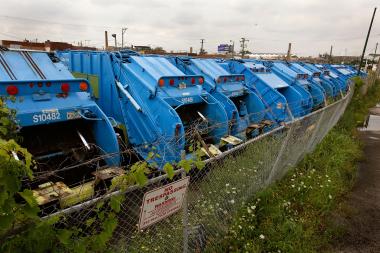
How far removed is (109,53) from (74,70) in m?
1.18

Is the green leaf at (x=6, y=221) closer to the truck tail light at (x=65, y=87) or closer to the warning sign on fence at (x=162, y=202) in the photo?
the warning sign on fence at (x=162, y=202)

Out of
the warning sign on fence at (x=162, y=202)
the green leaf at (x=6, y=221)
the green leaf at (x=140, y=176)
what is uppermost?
the green leaf at (x=140, y=176)

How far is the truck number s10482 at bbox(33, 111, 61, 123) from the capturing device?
3.66 m

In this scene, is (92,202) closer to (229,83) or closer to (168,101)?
(168,101)

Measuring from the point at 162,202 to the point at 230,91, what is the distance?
209 inches

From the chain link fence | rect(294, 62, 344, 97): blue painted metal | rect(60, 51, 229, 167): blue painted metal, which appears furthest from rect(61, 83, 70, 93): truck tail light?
rect(294, 62, 344, 97): blue painted metal

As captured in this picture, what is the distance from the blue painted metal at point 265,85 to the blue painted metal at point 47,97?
14.7ft

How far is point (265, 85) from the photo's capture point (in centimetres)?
855

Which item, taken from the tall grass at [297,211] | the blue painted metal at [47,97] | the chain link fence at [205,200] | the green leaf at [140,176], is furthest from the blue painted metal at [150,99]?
the green leaf at [140,176]

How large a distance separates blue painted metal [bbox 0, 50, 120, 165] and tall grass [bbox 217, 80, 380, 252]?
1868 millimetres

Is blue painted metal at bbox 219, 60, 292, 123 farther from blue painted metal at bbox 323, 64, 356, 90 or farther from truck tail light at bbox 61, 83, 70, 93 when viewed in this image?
blue painted metal at bbox 323, 64, 356, 90

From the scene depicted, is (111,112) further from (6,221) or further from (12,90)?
(6,221)

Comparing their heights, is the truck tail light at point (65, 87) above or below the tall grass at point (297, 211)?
above

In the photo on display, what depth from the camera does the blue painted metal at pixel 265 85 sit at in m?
8.09
